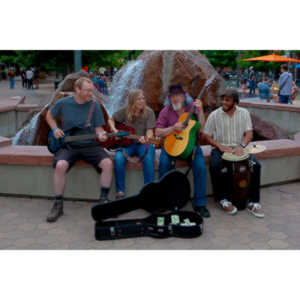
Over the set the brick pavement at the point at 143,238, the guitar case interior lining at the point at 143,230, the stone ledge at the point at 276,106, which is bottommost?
the brick pavement at the point at 143,238

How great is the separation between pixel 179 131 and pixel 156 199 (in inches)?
32.3

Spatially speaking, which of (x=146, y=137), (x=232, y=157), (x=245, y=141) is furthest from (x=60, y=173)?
(x=245, y=141)

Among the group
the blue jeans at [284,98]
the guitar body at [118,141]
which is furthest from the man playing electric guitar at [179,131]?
the blue jeans at [284,98]

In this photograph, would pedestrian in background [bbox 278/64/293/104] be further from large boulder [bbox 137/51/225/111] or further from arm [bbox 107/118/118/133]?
arm [bbox 107/118/118/133]

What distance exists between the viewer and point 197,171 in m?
A: 4.48

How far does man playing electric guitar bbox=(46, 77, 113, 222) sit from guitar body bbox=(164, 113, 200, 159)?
0.73 metres

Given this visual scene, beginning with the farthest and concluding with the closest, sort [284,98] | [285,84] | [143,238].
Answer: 1. [284,98]
2. [285,84]
3. [143,238]

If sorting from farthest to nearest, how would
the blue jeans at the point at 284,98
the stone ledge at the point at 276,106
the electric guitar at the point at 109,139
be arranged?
1. the blue jeans at the point at 284,98
2. the stone ledge at the point at 276,106
3. the electric guitar at the point at 109,139

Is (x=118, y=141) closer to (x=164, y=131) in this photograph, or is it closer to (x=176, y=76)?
(x=164, y=131)

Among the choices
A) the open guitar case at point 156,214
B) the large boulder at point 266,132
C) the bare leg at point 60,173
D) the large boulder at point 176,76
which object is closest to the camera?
the open guitar case at point 156,214

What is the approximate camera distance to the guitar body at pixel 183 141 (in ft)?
14.4

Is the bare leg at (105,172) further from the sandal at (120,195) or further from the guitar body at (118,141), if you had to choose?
the guitar body at (118,141)

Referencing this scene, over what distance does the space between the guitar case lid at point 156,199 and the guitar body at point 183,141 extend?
0.30 m

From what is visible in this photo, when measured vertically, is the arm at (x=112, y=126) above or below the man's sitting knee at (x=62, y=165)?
above
